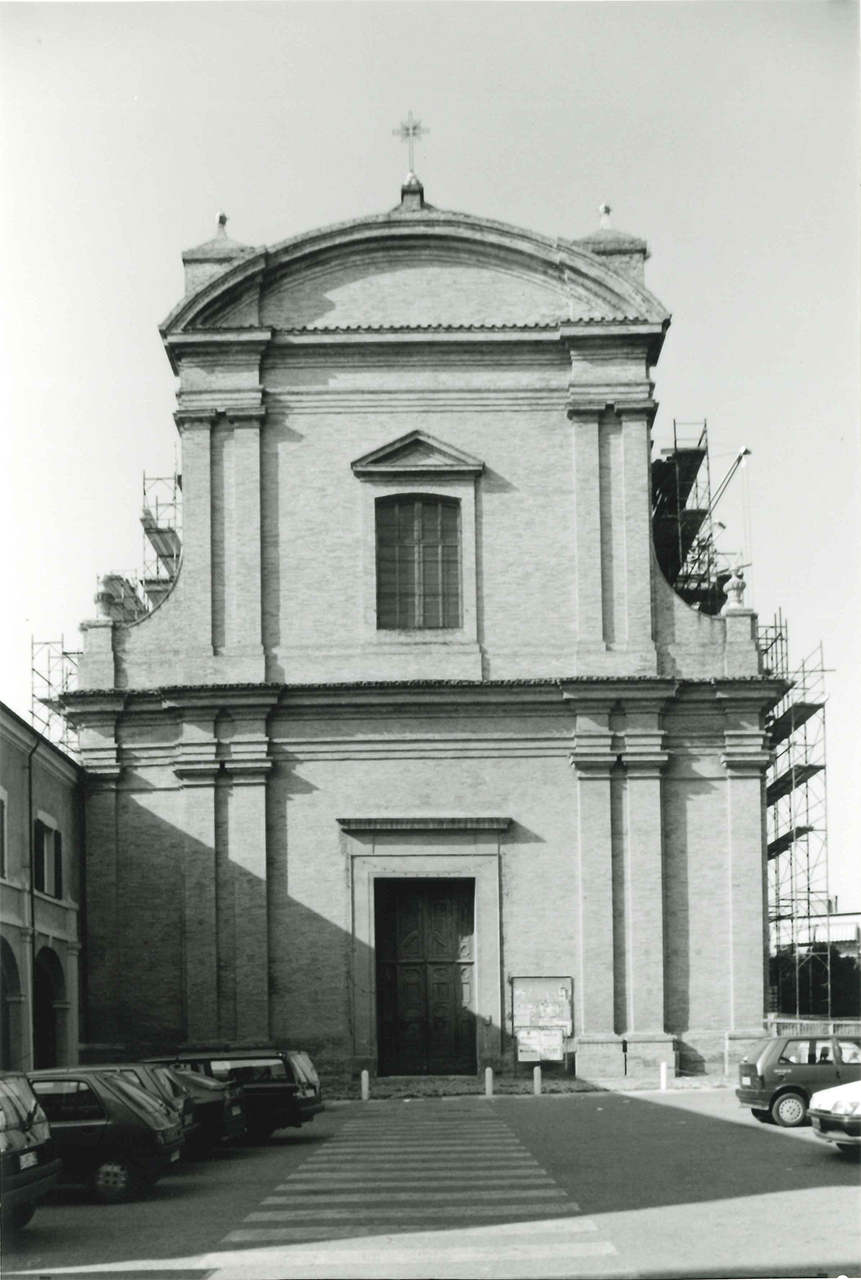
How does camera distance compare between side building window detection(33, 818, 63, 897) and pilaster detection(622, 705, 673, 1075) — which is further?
pilaster detection(622, 705, 673, 1075)

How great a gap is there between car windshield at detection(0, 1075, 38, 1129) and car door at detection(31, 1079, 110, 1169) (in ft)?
5.80

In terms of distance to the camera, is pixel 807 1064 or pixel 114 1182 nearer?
pixel 114 1182

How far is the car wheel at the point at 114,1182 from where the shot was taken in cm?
1733

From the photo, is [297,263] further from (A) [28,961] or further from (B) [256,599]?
(A) [28,961]

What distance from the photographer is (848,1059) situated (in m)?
23.5

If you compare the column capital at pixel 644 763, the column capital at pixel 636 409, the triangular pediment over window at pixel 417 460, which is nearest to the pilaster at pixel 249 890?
the triangular pediment over window at pixel 417 460

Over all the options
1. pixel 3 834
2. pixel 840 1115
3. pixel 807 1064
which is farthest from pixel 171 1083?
pixel 3 834

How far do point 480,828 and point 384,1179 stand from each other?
15.0 m

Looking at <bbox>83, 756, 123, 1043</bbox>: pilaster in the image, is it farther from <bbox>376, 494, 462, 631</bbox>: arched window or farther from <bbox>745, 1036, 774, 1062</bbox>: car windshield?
<bbox>745, 1036, 774, 1062</bbox>: car windshield

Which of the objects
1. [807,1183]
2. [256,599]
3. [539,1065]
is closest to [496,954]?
[539,1065]

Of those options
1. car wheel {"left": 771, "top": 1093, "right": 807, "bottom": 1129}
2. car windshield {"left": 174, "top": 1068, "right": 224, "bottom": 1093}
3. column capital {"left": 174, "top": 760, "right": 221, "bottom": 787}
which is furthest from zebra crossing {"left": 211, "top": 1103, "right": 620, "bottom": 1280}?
column capital {"left": 174, "top": 760, "right": 221, "bottom": 787}

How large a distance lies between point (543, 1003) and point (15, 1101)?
726 inches

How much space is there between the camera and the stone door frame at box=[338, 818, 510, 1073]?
32.9 meters

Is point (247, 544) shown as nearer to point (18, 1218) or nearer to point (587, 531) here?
point (587, 531)
